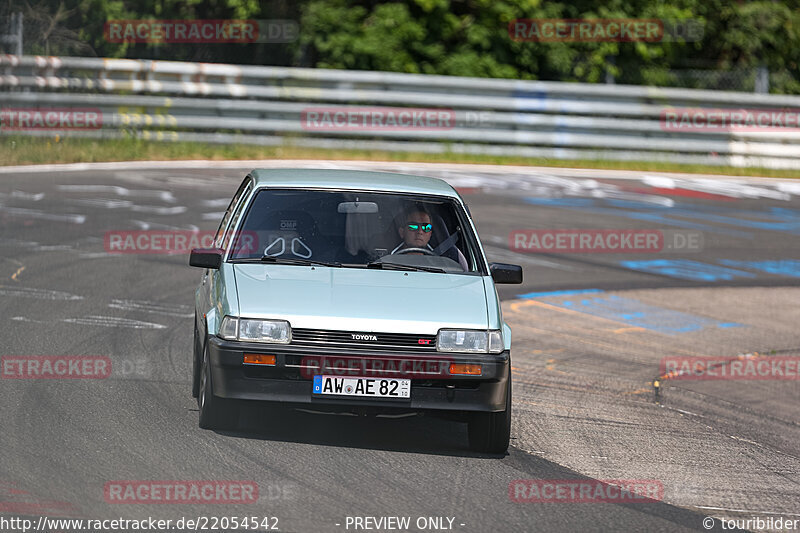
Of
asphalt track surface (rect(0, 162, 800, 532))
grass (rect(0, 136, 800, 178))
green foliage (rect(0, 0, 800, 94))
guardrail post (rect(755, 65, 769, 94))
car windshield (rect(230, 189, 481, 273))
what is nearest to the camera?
asphalt track surface (rect(0, 162, 800, 532))

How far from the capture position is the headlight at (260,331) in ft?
23.3

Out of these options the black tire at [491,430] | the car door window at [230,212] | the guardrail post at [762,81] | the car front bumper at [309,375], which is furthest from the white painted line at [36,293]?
the guardrail post at [762,81]

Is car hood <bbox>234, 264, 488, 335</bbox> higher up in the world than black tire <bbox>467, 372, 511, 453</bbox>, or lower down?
higher up

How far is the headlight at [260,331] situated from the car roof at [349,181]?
148cm

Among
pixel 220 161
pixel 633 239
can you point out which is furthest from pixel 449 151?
pixel 633 239

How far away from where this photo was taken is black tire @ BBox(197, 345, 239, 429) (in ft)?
23.8

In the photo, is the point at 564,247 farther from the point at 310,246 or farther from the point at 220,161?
the point at 310,246

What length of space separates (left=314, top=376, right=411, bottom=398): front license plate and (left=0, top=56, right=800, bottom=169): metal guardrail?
14057 millimetres

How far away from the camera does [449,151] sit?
22.1 m

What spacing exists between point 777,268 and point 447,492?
10610 mm

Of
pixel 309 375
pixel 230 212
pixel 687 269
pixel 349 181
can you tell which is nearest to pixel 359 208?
pixel 349 181

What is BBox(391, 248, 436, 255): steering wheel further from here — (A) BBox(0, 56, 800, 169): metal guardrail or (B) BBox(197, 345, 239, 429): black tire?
(A) BBox(0, 56, 800, 169): metal guardrail

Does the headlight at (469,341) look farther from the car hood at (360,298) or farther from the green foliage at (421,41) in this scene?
the green foliage at (421,41)

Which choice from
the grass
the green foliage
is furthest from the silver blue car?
the green foliage
